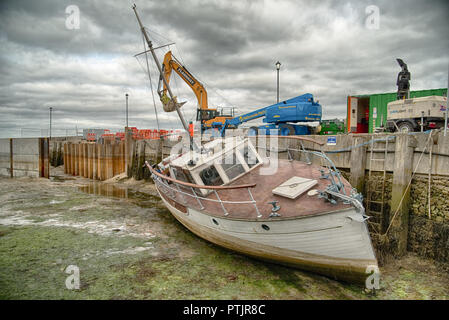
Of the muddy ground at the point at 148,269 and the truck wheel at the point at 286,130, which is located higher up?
the truck wheel at the point at 286,130

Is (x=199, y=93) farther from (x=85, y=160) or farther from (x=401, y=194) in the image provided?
(x=401, y=194)

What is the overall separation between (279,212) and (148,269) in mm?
3558

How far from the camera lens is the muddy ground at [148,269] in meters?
5.18

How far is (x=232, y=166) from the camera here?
7.63 m

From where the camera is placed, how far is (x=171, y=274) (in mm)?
5863

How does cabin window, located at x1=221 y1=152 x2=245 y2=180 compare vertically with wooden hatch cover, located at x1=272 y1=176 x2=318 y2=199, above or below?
above

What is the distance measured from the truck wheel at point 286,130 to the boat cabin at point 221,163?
15.7 ft

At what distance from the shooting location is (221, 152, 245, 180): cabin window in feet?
24.7

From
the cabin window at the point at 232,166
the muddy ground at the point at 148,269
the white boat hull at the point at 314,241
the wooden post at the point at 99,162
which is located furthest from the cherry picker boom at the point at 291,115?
the wooden post at the point at 99,162

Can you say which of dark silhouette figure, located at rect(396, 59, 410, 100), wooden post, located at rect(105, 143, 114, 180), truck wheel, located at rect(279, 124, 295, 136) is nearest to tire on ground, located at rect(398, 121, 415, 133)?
dark silhouette figure, located at rect(396, 59, 410, 100)

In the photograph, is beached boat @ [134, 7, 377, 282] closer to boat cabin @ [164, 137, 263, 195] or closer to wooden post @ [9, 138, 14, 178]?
boat cabin @ [164, 137, 263, 195]

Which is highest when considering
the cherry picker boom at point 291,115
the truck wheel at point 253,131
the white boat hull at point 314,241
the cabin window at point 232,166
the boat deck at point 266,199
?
the cherry picker boom at point 291,115

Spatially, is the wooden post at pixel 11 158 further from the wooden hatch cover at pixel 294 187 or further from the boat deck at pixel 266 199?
the wooden hatch cover at pixel 294 187

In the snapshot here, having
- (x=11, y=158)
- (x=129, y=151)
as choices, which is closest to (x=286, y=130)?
(x=129, y=151)
